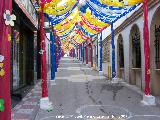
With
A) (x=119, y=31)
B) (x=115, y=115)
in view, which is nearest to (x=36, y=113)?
(x=115, y=115)

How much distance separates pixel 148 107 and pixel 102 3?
214 inches

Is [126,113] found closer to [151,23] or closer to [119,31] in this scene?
[151,23]

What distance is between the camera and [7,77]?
5.09 metres

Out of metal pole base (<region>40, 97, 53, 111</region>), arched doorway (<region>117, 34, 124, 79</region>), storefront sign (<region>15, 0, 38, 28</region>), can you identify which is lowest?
metal pole base (<region>40, 97, 53, 111</region>)

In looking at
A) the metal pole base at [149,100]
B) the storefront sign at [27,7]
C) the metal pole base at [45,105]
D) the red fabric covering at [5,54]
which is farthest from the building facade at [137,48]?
the red fabric covering at [5,54]

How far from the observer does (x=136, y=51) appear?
1791 centimetres

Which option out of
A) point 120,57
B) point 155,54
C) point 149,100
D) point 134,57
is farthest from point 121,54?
point 149,100

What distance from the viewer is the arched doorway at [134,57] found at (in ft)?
57.0

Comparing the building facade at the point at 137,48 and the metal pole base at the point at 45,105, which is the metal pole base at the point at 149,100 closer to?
the building facade at the point at 137,48

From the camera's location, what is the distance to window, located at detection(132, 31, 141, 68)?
17.2 meters

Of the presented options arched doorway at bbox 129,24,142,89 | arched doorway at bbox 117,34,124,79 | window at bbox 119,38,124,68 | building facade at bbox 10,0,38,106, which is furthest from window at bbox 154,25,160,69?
window at bbox 119,38,124,68

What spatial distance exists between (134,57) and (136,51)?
48cm

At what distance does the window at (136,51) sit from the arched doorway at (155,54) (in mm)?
3363

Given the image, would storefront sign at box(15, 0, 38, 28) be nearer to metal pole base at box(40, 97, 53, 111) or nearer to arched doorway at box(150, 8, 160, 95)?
metal pole base at box(40, 97, 53, 111)
